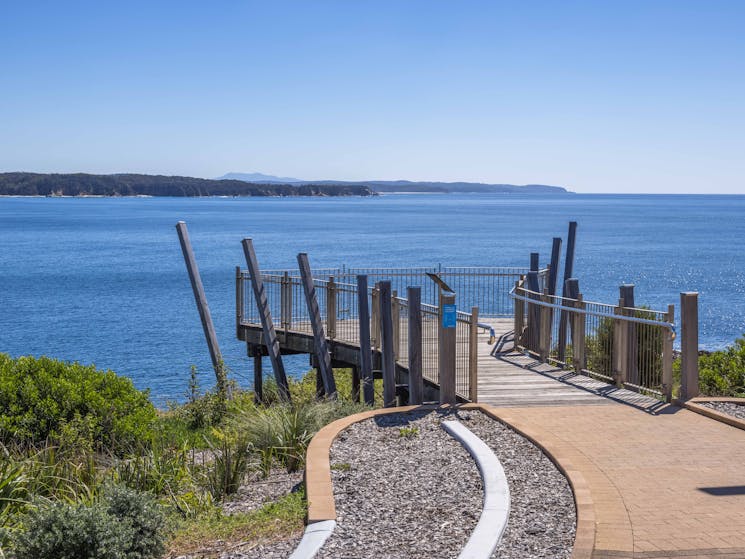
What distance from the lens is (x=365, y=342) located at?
48.6ft

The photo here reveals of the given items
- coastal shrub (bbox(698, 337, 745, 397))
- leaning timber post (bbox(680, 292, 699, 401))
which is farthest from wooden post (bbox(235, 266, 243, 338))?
leaning timber post (bbox(680, 292, 699, 401))

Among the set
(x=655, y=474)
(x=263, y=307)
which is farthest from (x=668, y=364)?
A: (x=263, y=307)

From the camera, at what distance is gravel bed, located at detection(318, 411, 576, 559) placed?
6340mm

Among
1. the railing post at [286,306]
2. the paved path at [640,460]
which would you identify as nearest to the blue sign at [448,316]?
the paved path at [640,460]

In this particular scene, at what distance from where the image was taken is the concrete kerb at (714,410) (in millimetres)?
10328

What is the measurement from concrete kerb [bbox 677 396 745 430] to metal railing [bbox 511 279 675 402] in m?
0.31

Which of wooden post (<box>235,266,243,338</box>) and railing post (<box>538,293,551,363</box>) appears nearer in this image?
railing post (<box>538,293,551,363</box>)

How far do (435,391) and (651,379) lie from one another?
3.54m

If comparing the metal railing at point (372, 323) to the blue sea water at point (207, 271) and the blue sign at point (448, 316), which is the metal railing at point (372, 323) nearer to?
the blue sign at point (448, 316)

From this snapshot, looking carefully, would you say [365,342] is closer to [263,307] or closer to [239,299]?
[263,307]

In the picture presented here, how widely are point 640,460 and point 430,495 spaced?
2.44 m

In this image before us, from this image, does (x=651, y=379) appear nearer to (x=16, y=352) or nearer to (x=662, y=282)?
(x=16, y=352)

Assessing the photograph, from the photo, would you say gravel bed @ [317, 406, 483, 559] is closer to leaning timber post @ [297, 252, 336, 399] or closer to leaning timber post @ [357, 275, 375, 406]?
leaning timber post @ [357, 275, 375, 406]

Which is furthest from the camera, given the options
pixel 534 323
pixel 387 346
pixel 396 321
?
pixel 534 323
